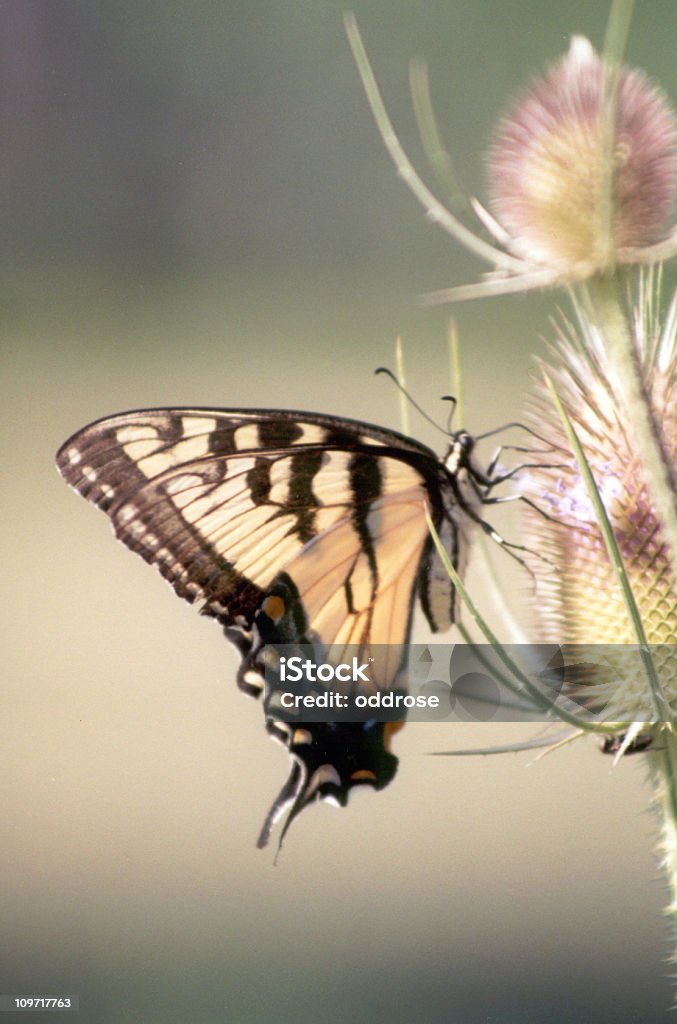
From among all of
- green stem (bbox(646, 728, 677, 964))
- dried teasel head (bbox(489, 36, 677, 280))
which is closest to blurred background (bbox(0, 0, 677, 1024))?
green stem (bbox(646, 728, 677, 964))

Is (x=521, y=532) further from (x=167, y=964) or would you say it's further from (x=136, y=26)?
(x=167, y=964)

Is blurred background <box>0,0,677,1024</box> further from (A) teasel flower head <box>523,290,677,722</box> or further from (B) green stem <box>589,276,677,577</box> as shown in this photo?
(B) green stem <box>589,276,677,577</box>

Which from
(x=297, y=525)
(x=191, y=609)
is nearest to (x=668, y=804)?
(x=297, y=525)

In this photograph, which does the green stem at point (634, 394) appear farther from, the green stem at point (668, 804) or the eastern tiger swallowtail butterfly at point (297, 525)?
the eastern tiger swallowtail butterfly at point (297, 525)

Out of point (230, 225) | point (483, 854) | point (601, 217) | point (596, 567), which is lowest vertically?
point (483, 854)

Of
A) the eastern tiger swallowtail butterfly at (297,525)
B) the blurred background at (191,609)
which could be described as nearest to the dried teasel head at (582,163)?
the eastern tiger swallowtail butterfly at (297,525)

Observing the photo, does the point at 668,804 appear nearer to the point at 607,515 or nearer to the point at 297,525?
the point at 607,515

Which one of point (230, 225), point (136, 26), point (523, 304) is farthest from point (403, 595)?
point (523, 304)
